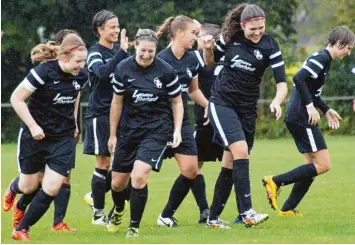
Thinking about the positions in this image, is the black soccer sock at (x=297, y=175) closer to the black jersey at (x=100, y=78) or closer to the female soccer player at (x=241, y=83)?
the female soccer player at (x=241, y=83)

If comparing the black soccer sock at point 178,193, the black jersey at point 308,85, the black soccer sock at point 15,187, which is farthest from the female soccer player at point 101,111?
the black jersey at point 308,85

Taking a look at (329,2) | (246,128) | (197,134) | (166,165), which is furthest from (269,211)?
(329,2)

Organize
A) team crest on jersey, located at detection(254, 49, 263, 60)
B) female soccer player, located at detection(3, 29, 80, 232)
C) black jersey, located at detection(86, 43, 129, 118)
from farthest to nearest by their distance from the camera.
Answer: black jersey, located at detection(86, 43, 129, 118), female soccer player, located at detection(3, 29, 80, 232), team crest on jersey, located at detection(254, 49, 263, 60)

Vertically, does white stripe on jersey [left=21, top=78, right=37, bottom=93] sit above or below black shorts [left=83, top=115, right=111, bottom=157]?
above

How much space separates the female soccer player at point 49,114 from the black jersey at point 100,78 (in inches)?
31.1

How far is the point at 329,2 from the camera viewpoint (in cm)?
3728

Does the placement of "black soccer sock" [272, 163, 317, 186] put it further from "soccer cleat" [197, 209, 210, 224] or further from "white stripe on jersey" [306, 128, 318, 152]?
"soccer cleat" [197, 209, 210, 224]

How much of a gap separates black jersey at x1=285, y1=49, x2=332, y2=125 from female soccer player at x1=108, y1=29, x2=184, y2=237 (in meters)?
1.56

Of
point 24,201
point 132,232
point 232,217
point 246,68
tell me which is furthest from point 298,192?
point 24,201

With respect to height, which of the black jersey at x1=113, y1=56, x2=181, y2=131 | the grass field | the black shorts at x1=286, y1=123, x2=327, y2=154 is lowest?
the grass field

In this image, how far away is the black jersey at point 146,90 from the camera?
32.8 feet

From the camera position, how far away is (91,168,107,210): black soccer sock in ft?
37.9

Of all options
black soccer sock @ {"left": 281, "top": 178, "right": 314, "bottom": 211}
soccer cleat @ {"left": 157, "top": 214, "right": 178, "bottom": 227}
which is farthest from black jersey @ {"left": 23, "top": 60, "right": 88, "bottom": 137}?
black soccer sock @ {"left": 281, "top": 178, "right": 314, "bottom": 211}

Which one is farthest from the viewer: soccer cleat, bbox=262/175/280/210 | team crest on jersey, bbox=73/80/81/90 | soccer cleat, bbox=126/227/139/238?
soccer cleat, bbox=262/175/280/210
